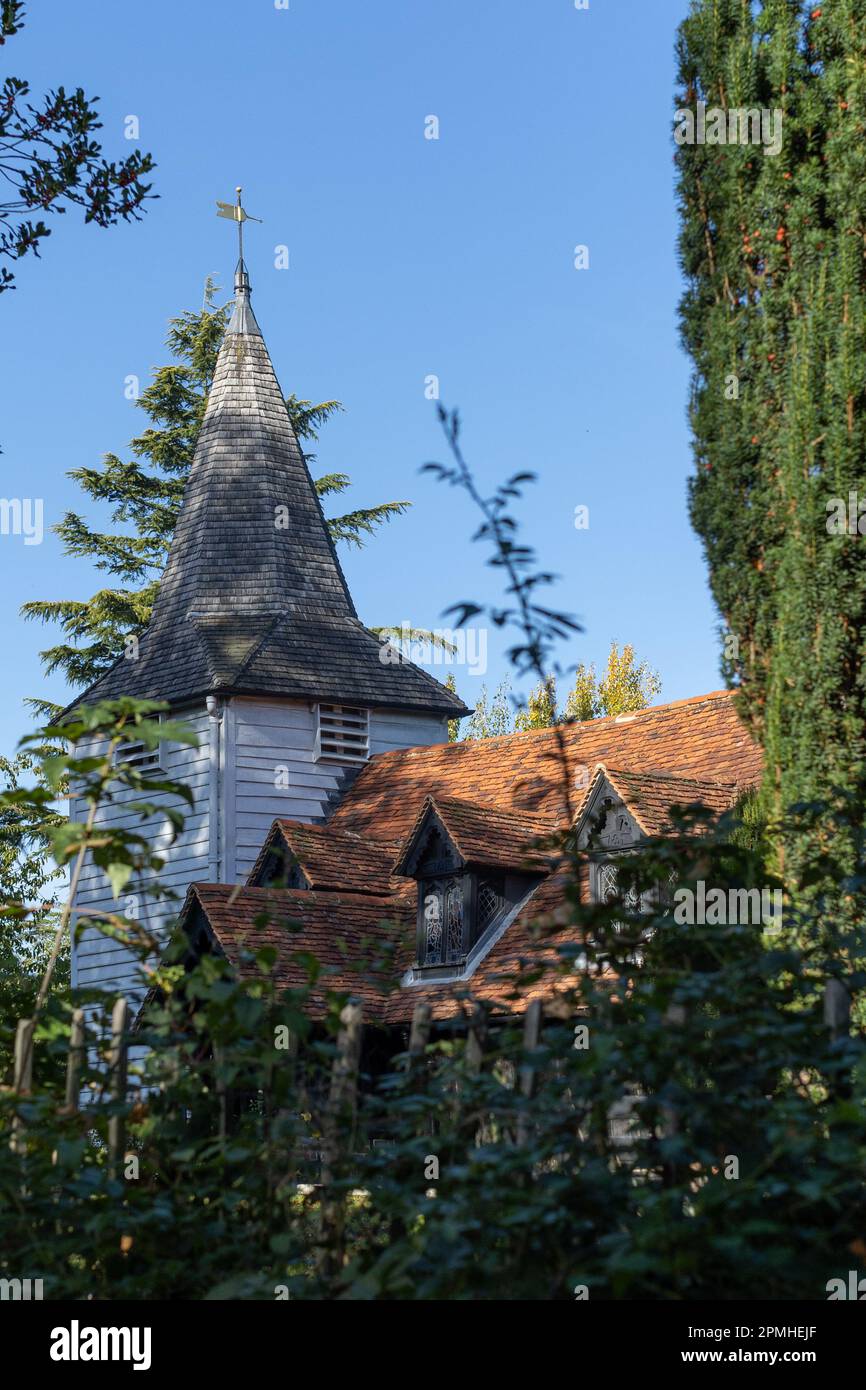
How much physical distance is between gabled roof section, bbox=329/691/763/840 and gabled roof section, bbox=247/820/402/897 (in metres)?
0.87

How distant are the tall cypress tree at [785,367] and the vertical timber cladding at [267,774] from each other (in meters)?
11.4

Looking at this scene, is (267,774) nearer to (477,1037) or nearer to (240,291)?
(240,291)

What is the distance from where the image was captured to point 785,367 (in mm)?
9219

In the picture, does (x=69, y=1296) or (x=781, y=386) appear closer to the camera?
(x=69, y=1296)

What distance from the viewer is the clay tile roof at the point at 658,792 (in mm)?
13914

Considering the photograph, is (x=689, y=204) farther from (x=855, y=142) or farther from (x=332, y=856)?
(x=332, y=856)

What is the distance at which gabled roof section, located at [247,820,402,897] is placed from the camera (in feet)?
56.0

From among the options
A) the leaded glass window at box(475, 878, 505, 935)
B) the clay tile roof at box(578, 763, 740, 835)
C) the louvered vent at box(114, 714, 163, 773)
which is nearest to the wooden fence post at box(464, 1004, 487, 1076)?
the clay tile roof at box(578, 763, 740, 835)

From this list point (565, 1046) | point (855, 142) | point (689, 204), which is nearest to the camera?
point (565, 1046)

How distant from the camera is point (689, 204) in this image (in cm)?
966

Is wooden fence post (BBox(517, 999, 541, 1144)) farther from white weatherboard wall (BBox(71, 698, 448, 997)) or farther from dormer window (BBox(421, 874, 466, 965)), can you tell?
white weatherboard wall (BBox(71, 698, 448, 997))
